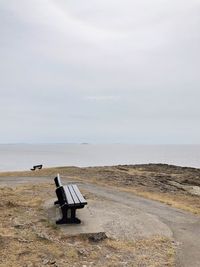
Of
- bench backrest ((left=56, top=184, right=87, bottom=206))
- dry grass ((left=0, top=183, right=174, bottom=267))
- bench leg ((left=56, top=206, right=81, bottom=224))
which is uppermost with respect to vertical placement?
bench backrest ((left=56, top=184, right=87, bottom=206))

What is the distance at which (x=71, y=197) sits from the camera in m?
10.6

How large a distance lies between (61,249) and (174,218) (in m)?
4.96

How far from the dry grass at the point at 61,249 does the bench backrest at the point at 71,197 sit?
706 mm

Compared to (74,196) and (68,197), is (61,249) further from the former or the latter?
(74,196)

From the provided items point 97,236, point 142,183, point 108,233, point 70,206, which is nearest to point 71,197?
point 70,206

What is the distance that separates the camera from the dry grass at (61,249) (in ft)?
25.6

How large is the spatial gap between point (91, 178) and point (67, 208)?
39.9ft

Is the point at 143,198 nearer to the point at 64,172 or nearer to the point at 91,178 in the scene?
the point at 91,178

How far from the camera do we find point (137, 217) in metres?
11.8

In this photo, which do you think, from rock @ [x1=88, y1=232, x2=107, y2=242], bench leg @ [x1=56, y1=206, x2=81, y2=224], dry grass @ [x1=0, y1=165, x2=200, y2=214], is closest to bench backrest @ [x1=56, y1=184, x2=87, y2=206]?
bench leg @ [x1=56, y1=206, x2=81, y2=224]

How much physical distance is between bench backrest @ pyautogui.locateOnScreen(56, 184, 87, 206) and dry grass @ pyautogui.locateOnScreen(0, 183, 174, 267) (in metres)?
0.71

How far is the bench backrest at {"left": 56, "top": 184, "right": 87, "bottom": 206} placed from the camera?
392 inches

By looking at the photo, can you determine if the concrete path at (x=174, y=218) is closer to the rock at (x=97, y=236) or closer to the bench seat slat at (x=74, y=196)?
the rock at (x=97, y=236)

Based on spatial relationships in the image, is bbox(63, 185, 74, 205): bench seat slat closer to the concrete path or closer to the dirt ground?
the dirt ground
